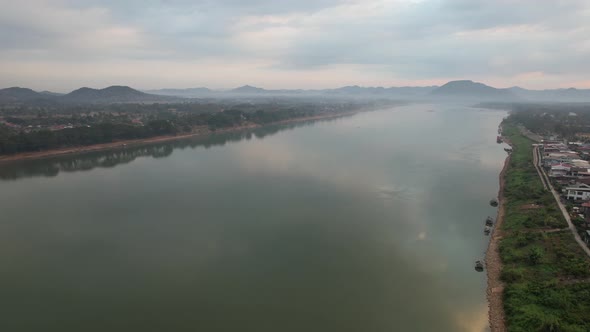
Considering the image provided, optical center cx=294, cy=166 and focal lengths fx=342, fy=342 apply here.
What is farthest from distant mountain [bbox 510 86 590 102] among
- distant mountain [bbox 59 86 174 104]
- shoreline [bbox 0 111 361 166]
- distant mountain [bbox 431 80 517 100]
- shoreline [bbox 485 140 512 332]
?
shoreline [bbox 485 140 512 332]

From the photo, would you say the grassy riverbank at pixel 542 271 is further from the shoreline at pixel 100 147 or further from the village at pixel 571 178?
the shoreline at pixel 100 147

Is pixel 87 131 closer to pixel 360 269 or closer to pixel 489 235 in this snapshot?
pixel 360 269

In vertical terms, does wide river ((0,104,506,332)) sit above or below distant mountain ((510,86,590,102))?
below

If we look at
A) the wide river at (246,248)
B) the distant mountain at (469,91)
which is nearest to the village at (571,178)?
the wide river at (246,248)

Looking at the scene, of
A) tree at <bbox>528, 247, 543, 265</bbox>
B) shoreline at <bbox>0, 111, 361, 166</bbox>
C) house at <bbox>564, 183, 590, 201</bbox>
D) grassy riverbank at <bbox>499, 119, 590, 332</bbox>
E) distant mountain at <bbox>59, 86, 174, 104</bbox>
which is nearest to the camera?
grassy riverbank at <bbox>499, 119, 590, 332</bbox>

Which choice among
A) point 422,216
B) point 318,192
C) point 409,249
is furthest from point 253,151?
point 409,249

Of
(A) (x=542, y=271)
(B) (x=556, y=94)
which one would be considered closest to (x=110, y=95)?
(A) (x=542, y=271)

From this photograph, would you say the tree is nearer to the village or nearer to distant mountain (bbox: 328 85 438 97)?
the village
